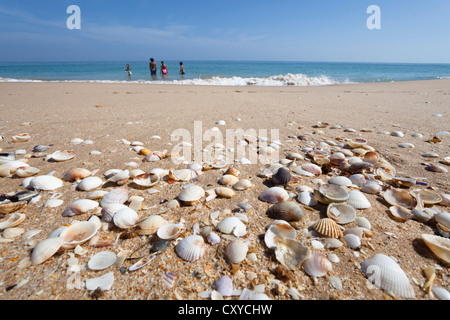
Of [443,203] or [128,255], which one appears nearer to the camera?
[128,255]

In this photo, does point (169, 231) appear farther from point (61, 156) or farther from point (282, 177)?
point (61, 156)

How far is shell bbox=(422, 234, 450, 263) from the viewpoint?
3.85ft

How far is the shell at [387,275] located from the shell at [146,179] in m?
1.65

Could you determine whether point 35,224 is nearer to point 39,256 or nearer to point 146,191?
point 39,256

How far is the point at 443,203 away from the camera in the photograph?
1634mm

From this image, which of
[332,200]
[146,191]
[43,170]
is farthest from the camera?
[43,170]

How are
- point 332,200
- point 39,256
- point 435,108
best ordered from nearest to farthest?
point 39,256 → point 332,200 → point 435,108

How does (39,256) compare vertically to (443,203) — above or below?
below

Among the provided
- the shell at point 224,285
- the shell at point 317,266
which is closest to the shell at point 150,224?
the shell at point 224,285

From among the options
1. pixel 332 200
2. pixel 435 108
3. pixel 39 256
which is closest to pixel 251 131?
pixel 332 200

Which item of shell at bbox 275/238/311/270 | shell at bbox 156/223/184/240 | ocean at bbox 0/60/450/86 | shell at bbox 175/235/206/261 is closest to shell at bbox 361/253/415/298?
shell at bbox 275/238/311/270

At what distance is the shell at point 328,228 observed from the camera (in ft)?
4.42
